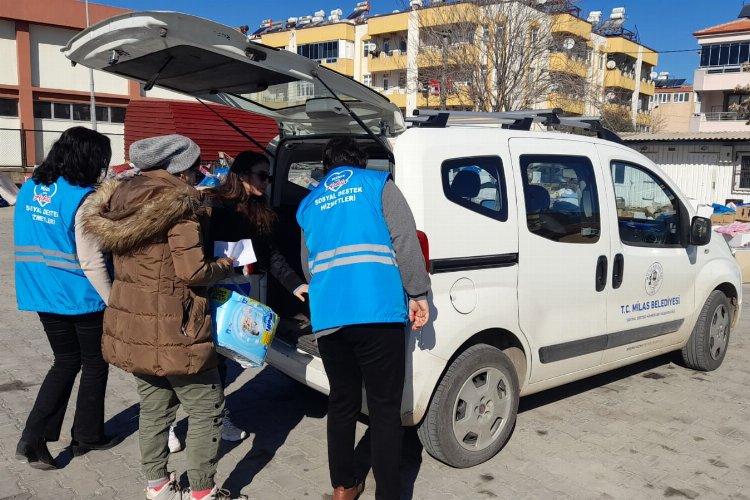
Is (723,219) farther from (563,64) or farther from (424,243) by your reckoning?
(563,64)

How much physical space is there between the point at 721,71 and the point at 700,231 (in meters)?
54.5

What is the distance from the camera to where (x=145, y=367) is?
9.66ft

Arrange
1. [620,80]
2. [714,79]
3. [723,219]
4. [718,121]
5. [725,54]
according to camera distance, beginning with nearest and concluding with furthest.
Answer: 1. [723,219]
2. [718,121]
3. [714,79]
4. [725,54]
5. [620,80]

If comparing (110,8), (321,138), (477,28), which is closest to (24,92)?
(110,8)

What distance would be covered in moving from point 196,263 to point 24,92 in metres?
31.8

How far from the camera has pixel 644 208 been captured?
15.6ft

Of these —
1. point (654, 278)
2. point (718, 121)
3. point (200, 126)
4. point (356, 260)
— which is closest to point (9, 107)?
point (200, 126)

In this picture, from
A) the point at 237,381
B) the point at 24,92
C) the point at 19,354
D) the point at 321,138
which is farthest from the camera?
the point at 24,92

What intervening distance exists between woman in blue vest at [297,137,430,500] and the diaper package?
13.5 inches

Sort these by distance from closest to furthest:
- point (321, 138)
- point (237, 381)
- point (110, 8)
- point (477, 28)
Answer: point (321, 138) < point (237, 381) < point (477, 28) < point (110, 8)

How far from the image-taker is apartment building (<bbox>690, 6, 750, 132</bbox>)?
164ft

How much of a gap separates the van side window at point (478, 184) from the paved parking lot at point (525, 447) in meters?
1.53

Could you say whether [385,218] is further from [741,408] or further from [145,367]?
[741,408]

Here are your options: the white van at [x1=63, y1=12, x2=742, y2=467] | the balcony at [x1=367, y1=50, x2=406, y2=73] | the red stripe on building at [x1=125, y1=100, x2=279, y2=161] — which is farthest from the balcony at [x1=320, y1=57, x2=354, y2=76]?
the white van at [x1=63, y1=12, x2=742, y2=467]
